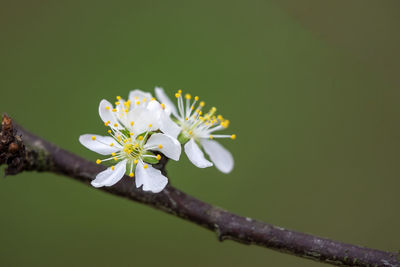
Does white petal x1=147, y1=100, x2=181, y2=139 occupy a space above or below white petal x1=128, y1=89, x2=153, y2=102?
below

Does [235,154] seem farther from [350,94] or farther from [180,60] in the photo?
[350,94]

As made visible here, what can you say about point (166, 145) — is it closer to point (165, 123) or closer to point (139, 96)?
point (165, 123)

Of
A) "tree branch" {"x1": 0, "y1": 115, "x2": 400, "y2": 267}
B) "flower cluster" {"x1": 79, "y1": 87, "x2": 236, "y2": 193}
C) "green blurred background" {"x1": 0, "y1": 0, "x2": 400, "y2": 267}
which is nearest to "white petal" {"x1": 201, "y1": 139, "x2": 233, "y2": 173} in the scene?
"flower cluster" {"x1": 79, "y1": 87, "x2": 236, "y2": 193}

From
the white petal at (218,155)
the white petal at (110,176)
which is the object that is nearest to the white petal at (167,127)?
the white petal at (110,176)

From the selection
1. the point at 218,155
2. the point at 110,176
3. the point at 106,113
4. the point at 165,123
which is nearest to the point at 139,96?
the point at 106,113

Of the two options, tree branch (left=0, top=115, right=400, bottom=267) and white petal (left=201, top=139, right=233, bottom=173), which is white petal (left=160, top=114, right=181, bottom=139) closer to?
tree branch (left=0, top=115, right=400, bottom=267)
